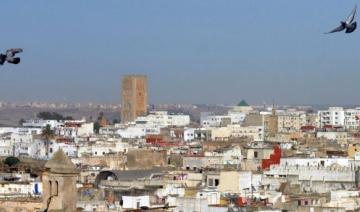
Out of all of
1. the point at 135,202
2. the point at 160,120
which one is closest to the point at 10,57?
the point at 135,202

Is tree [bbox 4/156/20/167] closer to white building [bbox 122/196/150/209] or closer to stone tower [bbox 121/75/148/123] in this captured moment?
white building [bbox 122/196/150/209]

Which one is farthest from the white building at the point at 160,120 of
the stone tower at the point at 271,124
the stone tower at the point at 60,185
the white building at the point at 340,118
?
the stone tower at the point at 60,185

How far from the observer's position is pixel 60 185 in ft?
70.6

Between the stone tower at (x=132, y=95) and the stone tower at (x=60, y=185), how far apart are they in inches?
3304

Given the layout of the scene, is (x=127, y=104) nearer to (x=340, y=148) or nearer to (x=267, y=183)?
(x=340, y=148)

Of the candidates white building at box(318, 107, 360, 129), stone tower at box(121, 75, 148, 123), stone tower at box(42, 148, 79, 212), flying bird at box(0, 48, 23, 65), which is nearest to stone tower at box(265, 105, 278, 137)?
white building at box(318, 107, 360, 129)

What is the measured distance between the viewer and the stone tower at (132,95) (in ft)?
349

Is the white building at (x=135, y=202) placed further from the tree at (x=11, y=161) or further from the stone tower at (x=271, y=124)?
the stone tower at (x=271, y=124)

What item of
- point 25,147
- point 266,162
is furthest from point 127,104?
point 266,162

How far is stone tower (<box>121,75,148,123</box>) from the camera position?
106438mm

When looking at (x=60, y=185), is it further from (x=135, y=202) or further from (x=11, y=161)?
(x=11, y=161)

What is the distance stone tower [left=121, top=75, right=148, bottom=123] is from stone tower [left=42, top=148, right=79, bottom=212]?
3304 inches

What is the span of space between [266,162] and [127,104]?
6336cm

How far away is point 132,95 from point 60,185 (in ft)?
279
